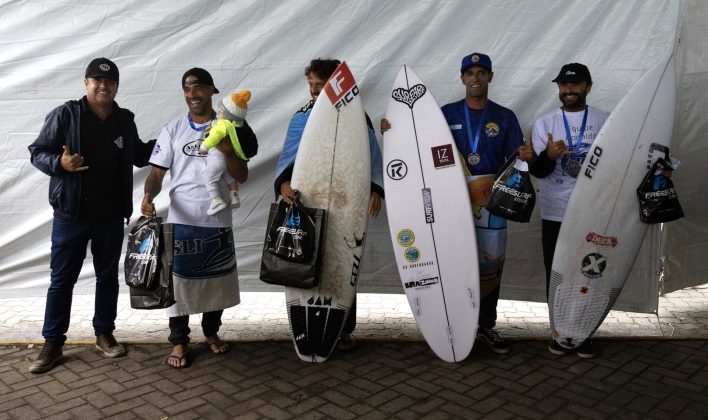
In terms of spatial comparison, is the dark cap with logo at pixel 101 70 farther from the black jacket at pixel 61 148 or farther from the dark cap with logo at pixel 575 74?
the dark cap with logo at pixel 575 74

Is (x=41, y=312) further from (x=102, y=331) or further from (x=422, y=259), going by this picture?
(x=422, y=259)

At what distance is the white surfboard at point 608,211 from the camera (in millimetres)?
3189

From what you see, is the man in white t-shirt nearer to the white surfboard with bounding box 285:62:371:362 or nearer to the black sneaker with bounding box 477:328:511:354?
the white surfboard with bounding box 285:62:371:362

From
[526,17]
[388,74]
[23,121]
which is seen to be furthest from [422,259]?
[23,121]

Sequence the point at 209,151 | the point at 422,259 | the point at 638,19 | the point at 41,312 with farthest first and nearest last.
Result: the point at 41,312, the point at 638,19, the point at 422,259, the point at 209,151

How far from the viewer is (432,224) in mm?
3297

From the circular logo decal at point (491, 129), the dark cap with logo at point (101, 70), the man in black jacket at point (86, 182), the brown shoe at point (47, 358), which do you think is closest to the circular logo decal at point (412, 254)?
the circular logo decal at point (491, 129)

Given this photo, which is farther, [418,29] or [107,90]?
[418,29]

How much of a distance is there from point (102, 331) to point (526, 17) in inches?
120

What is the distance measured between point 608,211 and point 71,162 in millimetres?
2733

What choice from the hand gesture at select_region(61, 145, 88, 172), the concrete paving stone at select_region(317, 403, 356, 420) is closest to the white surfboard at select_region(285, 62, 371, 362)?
the concrete paving stone at select_region(317, 403, 356, 420)

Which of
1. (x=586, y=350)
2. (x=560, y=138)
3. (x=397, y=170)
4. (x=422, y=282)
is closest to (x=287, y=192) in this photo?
(x=397, y=170)

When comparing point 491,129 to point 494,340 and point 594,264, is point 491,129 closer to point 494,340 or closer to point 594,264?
point 594,264

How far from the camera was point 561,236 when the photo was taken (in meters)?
3.26
